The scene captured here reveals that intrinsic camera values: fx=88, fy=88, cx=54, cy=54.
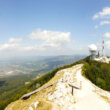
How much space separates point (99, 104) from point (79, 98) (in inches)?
212

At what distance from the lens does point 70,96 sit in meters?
26.8

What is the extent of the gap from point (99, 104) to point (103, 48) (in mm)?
98329

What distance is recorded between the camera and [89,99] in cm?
2564

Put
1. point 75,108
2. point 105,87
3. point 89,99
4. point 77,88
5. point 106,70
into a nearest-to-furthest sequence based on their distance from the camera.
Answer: point 75,108 < point 89,99 < point 77,88 < point 105,87 < point 106,70

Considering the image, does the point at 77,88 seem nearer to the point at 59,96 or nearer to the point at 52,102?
the point at 59,96

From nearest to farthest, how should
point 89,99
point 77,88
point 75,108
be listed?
point 75,108 < point 89,99 < point 77,88

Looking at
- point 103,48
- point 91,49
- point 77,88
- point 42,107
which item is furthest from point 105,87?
point 103,48

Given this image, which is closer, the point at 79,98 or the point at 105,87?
the point at 79,98


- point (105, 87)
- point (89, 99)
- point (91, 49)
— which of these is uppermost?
point (91, 49)

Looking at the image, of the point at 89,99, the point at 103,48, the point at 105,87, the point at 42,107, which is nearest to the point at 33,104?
the point at 42,107

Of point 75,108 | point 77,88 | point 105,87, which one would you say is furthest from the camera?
point 105,87

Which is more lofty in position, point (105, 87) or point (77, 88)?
point (77, 88)

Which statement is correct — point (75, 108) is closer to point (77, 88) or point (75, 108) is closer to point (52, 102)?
point (52, 102)

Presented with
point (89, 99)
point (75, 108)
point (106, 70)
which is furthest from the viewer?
point (106, 70)
